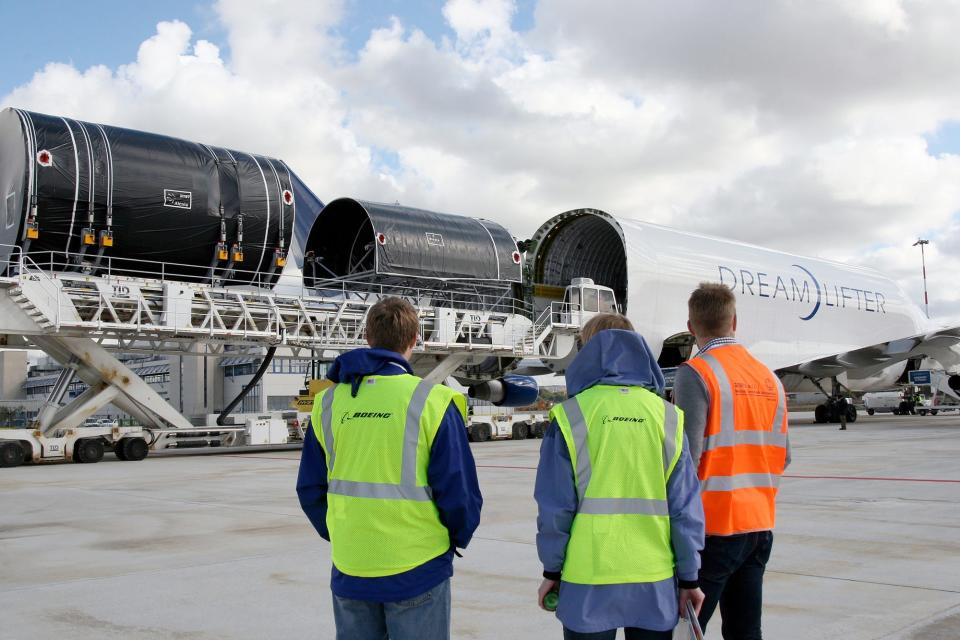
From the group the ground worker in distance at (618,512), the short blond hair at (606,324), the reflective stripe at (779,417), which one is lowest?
the ground worker in distance at (618,512)

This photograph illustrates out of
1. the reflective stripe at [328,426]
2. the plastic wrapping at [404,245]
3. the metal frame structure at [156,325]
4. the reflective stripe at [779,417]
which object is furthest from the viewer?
the plastic wrapping at [404,245]

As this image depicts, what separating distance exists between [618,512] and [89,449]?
17.7 meters

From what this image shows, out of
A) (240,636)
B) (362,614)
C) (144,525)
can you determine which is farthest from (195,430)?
(362,614)

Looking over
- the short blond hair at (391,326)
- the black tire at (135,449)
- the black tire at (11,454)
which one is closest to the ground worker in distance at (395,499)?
the short blond hair at (391,326)

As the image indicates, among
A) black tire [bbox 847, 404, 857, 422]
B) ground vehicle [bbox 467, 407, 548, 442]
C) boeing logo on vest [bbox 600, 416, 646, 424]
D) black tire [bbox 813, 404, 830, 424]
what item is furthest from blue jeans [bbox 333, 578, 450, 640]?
black tire [bbox 813, 404, 830, 424]

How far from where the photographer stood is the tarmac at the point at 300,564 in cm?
480

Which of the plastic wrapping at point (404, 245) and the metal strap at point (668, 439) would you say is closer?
the metal strap at point (668, 439)

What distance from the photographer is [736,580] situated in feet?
11.4

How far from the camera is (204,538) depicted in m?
7.82

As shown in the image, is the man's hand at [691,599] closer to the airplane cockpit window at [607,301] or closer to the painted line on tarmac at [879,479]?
the painted line on tarmac at [879,479]

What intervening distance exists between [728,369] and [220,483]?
432 inches

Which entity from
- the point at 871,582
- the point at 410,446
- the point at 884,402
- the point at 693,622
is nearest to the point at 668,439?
the point at 693,622

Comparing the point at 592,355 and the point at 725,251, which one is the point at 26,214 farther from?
the point at 725,251

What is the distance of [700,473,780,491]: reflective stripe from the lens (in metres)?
3.46
